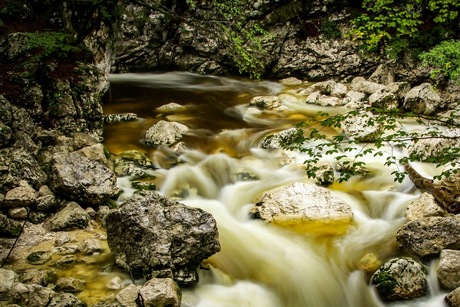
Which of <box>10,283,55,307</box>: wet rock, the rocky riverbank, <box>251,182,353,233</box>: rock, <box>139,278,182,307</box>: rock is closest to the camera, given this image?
<box>10,283,55,307</box>: wet rock

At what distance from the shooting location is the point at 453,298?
4504 mm

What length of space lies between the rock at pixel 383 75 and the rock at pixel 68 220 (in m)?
11.3

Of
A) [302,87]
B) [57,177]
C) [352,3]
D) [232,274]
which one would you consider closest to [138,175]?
[57,177]

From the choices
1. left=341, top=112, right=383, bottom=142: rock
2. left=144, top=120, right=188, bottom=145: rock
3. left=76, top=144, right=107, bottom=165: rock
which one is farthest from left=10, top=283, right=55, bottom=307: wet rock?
left=341, top=112, right=383, bottom=142: rock

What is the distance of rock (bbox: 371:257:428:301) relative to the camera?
464 centimetres

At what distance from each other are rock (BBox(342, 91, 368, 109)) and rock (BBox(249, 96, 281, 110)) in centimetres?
219

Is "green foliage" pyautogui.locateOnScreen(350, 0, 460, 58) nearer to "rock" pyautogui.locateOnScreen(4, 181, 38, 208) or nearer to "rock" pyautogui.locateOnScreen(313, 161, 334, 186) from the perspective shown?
"rock" pyautogui.locateOnScreen(313, 161, 334, 186)

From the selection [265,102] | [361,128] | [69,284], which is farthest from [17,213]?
[265,102]

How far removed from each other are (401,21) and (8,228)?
13099mm

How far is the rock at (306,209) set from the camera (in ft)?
20.2

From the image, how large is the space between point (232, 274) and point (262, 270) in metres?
0.48

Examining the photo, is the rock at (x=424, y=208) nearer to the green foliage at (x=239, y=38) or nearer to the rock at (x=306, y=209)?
the rock at (x=306, y=209)

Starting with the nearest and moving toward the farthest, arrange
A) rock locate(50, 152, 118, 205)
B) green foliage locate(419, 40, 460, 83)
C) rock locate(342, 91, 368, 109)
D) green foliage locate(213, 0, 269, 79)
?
1. rock locate(50, 152, 118, 205)
2. green foliage locate(213, 0, 269, 79)
3. green foliage locate(419, 40, 460, 83)
4. rock locate(342, 91, 368, 109)

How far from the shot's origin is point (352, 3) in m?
14.7
